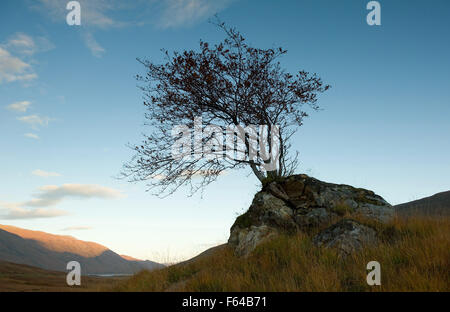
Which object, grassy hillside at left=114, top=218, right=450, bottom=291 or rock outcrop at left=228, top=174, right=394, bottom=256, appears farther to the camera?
rock outcrop at left=228, top=174, right=394, bottom=256

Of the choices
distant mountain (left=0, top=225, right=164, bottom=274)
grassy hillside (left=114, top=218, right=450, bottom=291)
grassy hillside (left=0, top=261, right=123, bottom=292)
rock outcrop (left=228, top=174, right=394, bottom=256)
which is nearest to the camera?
grassy hillside (left=114, top=218, right=450, bottom=291)

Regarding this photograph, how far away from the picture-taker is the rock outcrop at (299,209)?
1027cm

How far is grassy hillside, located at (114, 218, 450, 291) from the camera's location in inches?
247

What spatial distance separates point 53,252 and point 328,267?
114m

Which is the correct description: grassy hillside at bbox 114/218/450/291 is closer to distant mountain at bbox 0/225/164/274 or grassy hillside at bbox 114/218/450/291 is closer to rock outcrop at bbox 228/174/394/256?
rock outcrop at bbox 228/174/394/256

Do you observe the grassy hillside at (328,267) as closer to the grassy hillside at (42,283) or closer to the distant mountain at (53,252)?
the grassy hillside at (42,283)

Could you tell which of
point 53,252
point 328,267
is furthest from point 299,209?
point 53,252

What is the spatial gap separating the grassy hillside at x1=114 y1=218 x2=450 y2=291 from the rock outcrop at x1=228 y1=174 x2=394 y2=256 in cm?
81

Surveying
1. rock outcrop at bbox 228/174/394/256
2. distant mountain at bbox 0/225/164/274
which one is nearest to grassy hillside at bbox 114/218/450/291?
rock outcrop at bbox 228/174/394/256

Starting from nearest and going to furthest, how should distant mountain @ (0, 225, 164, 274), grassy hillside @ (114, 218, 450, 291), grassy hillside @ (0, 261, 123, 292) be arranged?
1. grassy hillside @ (114, 218, 450, 291)
2. grassy hillside @ (0, 261, 123, 292)
3. distant mountain @ (0, 225, 164, 274)

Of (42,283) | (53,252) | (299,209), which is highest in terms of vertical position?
(299,209)

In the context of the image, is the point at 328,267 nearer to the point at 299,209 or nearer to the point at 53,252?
the point at 299,209

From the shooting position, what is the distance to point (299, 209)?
11086 mm
